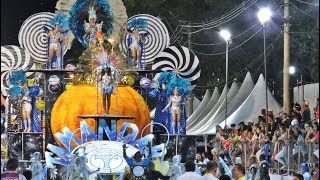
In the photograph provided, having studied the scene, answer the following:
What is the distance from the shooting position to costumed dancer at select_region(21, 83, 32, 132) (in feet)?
107

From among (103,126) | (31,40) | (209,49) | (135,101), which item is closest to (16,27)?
(31,40)

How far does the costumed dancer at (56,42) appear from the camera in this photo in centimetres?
3291

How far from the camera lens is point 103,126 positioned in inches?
1162

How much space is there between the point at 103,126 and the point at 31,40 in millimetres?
5634

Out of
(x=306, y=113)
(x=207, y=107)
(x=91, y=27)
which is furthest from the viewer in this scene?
(x=207, y=107)

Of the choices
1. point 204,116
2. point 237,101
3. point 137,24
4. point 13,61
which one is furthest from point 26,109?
point 204,116

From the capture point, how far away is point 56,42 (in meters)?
33.2

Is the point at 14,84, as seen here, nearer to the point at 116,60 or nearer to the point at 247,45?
the point at 116,60

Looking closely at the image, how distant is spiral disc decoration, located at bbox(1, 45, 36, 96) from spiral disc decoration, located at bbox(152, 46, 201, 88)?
4.15 metres

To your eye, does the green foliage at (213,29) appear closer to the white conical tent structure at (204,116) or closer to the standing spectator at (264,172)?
the white conical tent structure at (204,116)

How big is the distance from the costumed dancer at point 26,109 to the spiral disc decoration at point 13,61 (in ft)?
2.81

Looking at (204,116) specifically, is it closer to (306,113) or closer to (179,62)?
(179,62)

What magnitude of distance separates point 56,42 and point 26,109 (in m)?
2.39

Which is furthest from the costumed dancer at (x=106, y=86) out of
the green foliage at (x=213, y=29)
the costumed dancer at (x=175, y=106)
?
the green foliage at (x=213, y=29)
